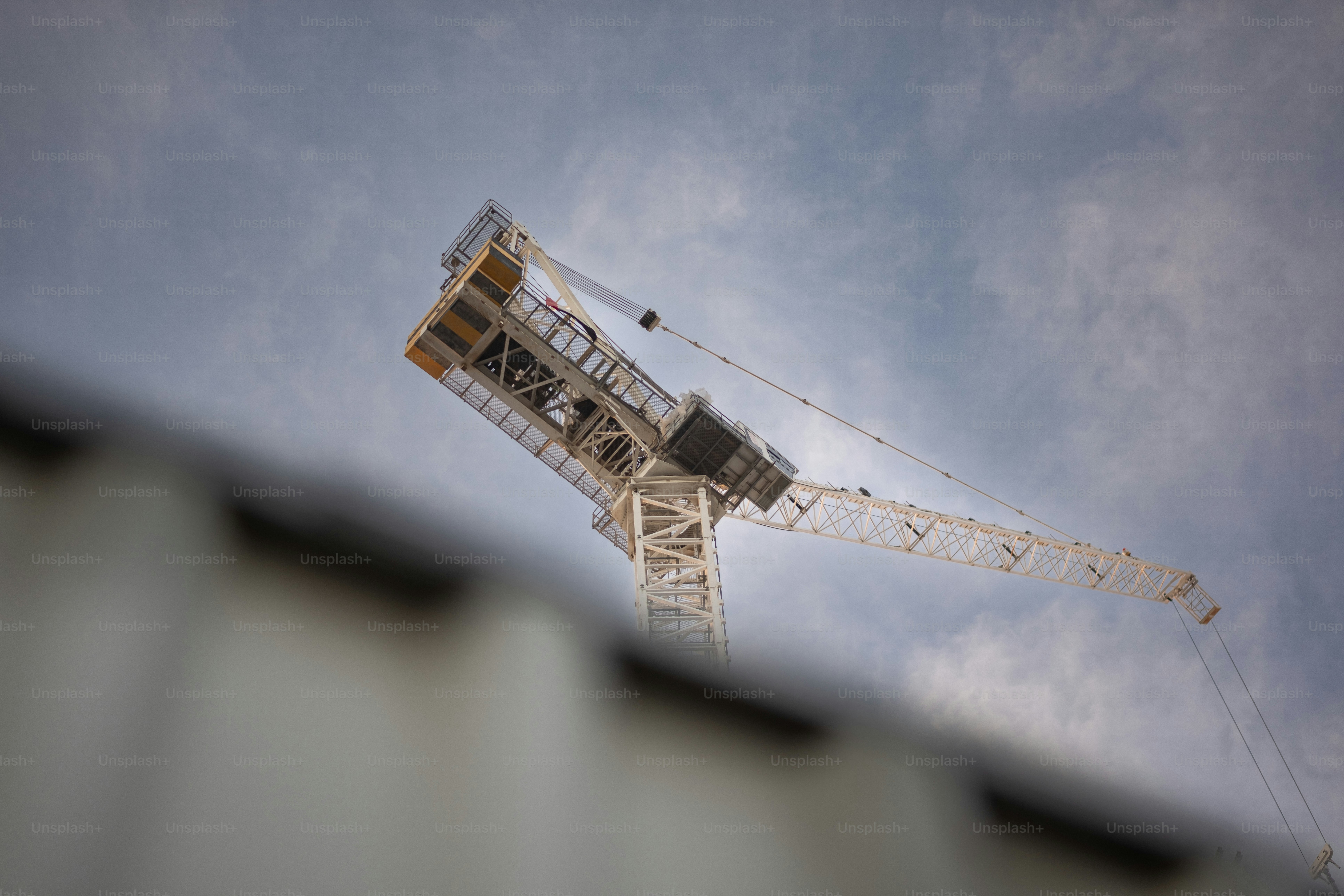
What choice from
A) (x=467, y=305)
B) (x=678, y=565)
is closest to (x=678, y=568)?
(x=678, y=565)

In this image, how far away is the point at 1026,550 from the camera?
35.3m

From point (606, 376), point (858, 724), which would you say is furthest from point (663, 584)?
point (858, 724)

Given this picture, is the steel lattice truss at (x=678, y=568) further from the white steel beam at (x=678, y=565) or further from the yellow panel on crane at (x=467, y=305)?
the yellow panel on crane at (x=467, y=305)

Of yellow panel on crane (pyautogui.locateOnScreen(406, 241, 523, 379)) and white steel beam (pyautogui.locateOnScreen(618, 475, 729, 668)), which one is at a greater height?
yellow panel on crane (pyautogui.locateOnScreen(406, 241, 523, 379))

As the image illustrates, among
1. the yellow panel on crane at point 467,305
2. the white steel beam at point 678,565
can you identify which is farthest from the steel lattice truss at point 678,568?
the yellow panel on crane at point 467,305

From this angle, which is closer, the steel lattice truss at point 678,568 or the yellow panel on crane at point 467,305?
the steel lattice truss at point 678,568

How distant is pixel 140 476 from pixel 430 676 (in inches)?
81.0

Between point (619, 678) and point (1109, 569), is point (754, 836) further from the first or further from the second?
point (1109, 569)

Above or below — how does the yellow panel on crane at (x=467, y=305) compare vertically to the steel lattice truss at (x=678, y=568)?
above

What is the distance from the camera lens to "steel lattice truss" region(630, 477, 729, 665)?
1998 cm

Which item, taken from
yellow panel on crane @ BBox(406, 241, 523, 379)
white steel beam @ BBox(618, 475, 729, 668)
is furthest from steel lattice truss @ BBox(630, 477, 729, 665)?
yellow panel on crane @ BBox(406, 241, 523, 379)

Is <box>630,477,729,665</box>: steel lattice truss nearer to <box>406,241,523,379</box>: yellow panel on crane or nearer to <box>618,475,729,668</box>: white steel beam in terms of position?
<box>618,475,729,668</box>: white steel beam

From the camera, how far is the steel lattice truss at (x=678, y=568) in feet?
65.6

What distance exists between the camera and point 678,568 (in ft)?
71.3
